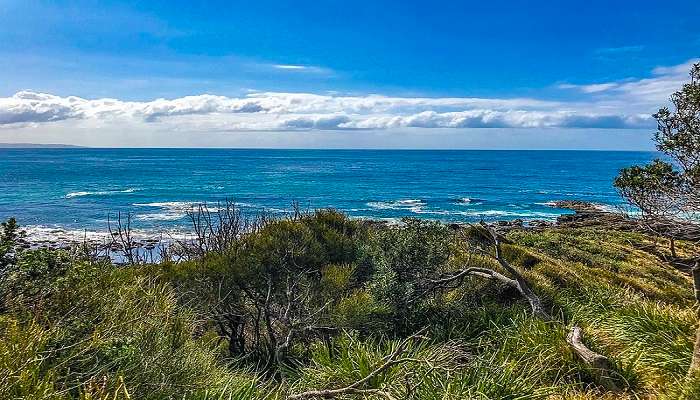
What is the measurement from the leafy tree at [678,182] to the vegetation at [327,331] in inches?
21.2

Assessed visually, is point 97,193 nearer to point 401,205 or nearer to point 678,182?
point 401,205

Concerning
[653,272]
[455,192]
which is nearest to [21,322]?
[653,272]

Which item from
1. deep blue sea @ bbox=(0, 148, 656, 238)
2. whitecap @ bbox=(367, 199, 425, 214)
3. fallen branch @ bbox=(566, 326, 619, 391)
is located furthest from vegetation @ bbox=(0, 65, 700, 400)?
whitecap @ bbox=(367, 199, 425, 214)

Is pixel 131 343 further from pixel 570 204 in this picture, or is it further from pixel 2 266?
pixel 570 204

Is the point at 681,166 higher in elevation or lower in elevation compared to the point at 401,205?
higher

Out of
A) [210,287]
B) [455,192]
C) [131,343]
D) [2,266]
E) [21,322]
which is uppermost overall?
[2,266]

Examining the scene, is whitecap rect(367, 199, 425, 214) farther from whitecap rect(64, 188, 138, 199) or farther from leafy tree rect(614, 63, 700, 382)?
leafy tree rect(614, 63, 700, 382)

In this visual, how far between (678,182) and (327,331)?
7011 mm

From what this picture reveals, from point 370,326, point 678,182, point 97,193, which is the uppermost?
point 678,182

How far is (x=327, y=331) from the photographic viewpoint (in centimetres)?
1054

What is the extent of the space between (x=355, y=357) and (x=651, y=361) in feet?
14.1

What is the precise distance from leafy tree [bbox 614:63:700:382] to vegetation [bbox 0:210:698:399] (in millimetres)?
538

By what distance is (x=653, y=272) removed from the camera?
23766 mm

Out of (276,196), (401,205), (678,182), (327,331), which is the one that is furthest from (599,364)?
(276,196)
